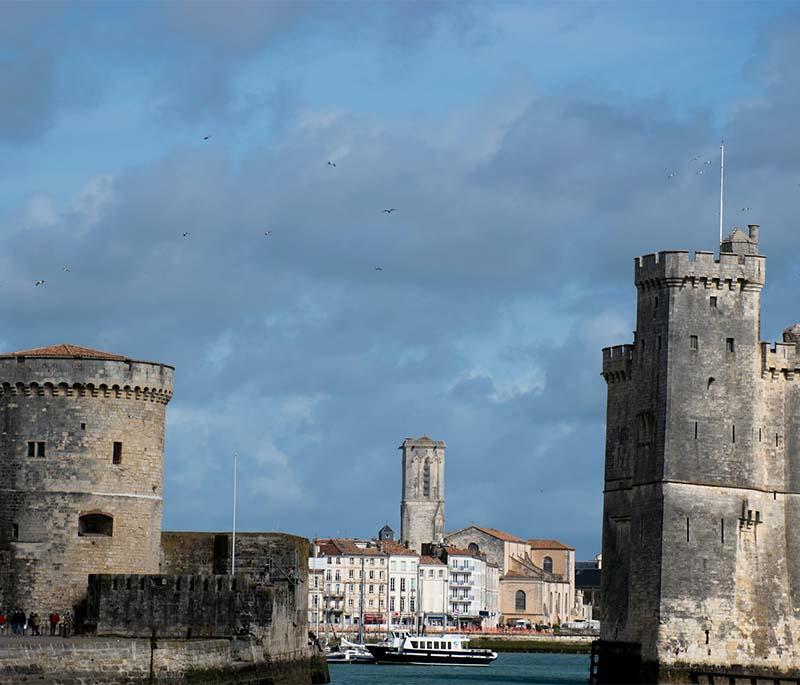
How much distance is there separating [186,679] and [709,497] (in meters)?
23.1

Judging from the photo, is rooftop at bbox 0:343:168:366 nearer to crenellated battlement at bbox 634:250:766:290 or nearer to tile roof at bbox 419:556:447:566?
crenellated battlement at bbox 634:250:766:290

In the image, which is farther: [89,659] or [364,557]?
[364,557]

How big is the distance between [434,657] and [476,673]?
58.1 ft

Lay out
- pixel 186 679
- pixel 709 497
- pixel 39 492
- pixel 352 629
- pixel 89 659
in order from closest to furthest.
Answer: pixel 89 659, pixel 186 679, pixel 39 492, pixel 709 497, pixel 352 629

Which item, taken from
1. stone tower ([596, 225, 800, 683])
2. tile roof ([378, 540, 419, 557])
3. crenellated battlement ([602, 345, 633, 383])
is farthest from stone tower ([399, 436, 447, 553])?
stone tower ([596, 225, 800, 683])

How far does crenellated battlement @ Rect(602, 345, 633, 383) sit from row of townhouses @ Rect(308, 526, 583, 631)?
85215mm

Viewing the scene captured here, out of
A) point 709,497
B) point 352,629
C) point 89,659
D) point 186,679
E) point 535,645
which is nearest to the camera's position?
point 89,659

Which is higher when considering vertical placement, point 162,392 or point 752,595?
point 162,392

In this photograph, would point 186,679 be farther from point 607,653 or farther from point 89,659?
point 607,653

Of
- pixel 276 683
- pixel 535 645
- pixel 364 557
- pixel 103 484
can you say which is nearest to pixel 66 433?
pixel 103 484

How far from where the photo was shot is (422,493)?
190 m

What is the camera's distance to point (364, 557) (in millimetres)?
170875

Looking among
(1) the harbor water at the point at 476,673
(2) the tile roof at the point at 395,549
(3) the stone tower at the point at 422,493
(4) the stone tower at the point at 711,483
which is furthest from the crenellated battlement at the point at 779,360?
(3) the stone tower at the point at 422,493

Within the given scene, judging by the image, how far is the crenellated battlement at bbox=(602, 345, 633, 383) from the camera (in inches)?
2896
